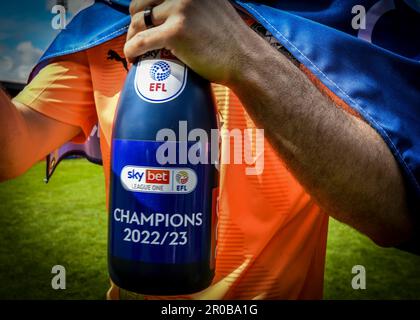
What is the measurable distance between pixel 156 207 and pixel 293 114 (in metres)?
0.28

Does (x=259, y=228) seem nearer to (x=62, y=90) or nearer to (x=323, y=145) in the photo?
(x=323, y=145)

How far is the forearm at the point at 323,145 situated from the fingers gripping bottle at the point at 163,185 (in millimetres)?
108

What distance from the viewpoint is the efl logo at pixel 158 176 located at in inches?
23.4

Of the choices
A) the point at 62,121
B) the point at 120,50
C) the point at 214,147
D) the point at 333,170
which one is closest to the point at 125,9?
the point at 120,50

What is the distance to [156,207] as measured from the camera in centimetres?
60

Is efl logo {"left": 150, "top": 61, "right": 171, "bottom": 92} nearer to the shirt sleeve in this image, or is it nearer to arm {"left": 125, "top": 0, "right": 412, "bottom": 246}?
arm {"left": 125, "top": 0, "right": 412, "bottom": 246}

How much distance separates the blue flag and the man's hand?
0.62 feet

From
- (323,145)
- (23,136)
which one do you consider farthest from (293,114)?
(23,136)

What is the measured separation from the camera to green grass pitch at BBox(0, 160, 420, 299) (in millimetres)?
2480

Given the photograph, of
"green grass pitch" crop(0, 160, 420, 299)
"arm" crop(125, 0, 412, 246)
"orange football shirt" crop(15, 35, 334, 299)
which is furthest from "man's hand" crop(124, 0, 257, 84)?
"green grass pitch" crop(0, 160, 420, 299)

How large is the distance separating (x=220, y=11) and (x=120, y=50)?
44 centimetres

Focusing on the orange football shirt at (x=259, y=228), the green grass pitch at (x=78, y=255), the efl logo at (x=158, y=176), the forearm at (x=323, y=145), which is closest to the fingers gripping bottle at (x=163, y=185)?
the efl logo at (x=158, y=176)

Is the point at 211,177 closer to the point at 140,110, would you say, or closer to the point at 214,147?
the point at 214,147
